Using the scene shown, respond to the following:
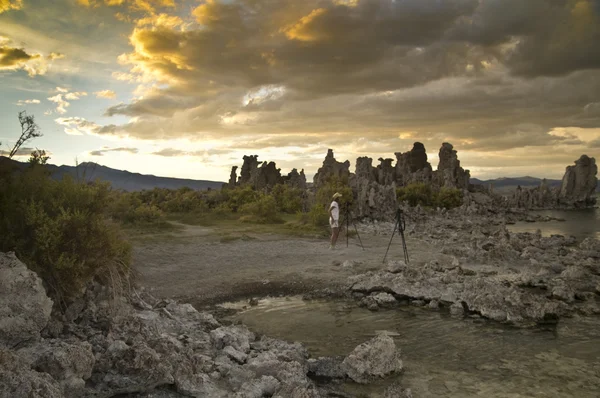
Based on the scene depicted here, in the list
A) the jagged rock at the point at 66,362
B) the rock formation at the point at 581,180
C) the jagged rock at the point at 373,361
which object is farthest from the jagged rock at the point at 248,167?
the rock formation at the point at 581,180

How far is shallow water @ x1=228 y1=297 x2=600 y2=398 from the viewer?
896cm

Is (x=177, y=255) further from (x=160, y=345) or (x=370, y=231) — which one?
(x=370, y=231)

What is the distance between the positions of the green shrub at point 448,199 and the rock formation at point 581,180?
70727 millimetres

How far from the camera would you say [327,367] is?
940 centimetres

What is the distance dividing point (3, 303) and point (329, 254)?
57.4 feet

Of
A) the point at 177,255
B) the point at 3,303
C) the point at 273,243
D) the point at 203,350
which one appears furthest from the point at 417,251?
the point at 3,303

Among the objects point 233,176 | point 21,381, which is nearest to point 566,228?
point 21,381

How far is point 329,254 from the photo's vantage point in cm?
2306

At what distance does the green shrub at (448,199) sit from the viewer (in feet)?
282

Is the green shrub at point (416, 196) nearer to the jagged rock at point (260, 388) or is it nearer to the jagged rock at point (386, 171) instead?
the jagged rock at point (386, 171)

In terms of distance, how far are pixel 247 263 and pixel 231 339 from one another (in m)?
11.0

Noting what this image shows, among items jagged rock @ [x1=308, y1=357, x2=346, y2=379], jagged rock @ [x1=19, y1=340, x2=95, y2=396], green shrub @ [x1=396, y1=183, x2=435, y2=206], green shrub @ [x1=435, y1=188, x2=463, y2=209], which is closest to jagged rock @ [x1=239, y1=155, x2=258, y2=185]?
green shrub @ [x1=396, y1=183, x2=435, y2=206]

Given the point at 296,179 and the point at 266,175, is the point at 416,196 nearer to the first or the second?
the point at 296,179

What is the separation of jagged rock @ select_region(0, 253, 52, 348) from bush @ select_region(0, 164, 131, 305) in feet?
3.59
